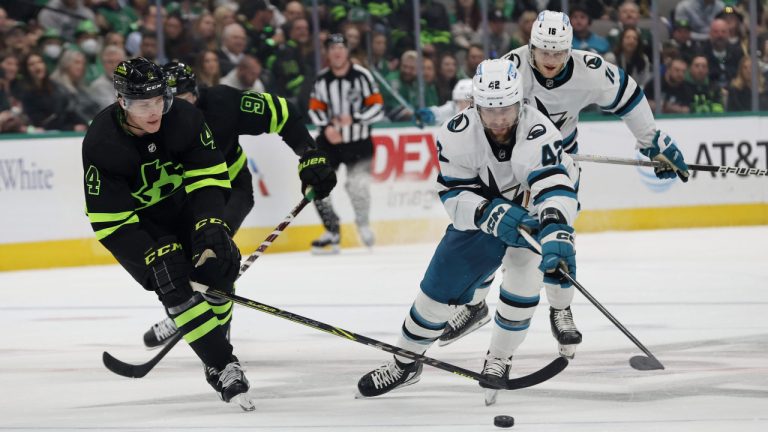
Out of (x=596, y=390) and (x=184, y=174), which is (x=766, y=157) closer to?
(x=596, y=390)

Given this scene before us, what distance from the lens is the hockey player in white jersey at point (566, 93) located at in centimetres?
477

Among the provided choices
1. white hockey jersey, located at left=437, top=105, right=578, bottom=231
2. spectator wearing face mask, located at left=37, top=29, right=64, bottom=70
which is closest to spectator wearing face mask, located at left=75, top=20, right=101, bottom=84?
spectator wearing face mask, located at left=37, top=29, right=64, bottom=70

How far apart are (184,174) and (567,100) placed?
1674mm

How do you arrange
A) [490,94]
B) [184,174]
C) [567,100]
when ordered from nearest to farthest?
[490,94], [184,174], [567,100]

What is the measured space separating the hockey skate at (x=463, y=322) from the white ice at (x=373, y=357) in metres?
0.06

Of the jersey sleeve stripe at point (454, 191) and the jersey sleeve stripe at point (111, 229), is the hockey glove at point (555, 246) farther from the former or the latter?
the jersey sleeve stripe at point (111, 229)

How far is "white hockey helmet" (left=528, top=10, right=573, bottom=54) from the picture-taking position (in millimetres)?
4746

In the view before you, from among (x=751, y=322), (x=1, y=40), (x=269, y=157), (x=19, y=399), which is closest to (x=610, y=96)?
(x=751, y=322)

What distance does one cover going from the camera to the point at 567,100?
16.3 feet

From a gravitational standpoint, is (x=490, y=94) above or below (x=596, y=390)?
above

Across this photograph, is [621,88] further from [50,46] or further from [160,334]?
[50,46]

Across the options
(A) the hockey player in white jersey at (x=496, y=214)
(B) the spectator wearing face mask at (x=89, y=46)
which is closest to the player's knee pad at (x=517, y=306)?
(A) the hockey player in white jersey at (x=496, y=214)

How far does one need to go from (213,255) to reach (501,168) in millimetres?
919

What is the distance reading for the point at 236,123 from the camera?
501 cm
